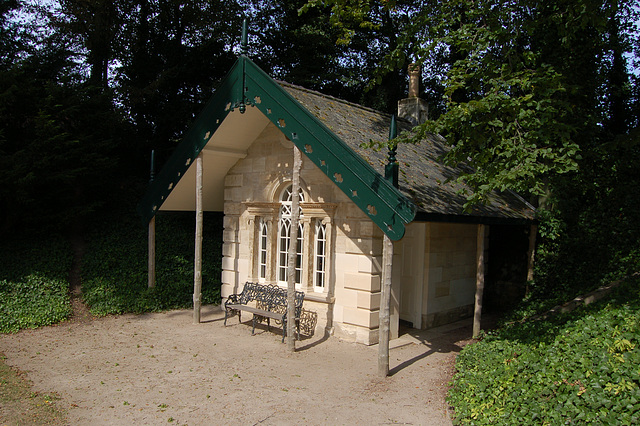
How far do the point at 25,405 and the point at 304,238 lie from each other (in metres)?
5.72

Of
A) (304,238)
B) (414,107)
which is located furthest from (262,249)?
(414,107)

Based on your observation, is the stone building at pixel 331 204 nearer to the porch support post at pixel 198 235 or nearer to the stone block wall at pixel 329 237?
the stone block wall at pixel 329 237

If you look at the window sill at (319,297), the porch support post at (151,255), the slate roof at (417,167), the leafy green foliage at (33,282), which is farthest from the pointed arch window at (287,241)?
the leafy green foliage at (33,282)

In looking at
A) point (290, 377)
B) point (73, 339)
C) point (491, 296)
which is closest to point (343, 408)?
point (290, 377)

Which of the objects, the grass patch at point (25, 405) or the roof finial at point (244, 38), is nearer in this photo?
the grass patch at point (25, 405)

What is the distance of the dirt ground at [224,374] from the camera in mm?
5973

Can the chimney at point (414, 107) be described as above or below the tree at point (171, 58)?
below

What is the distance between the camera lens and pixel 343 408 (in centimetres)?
620

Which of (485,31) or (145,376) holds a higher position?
(485,31)

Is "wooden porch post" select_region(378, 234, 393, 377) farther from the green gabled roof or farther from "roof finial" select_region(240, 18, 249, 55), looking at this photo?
"roof finial" select_region(240, 18, 249, 55)

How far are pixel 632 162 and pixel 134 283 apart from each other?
42.2ft

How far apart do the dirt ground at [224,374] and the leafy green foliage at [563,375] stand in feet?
1.97

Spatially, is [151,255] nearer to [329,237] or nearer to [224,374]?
[329,237]

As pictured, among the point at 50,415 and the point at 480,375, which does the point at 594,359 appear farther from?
the point at 50,415
